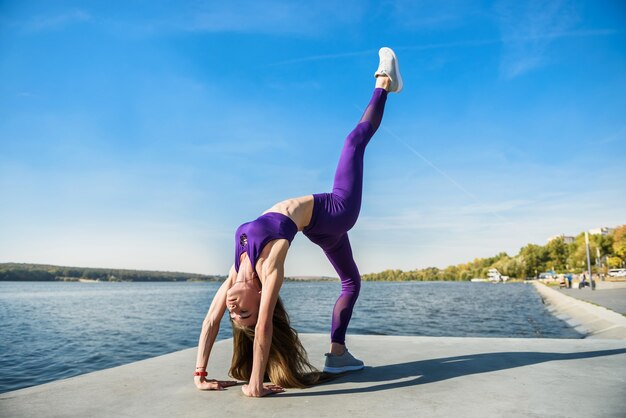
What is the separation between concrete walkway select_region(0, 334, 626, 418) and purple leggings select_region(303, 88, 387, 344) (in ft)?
1.80

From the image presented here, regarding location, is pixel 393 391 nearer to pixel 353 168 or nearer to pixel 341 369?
pixel 341 369

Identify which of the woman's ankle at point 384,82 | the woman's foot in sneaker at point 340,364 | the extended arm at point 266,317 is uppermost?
the woman's ankle at point 384,82

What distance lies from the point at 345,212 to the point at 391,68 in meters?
1.53

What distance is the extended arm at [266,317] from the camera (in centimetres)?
271

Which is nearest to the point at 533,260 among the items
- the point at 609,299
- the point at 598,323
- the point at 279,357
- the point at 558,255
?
the point at 558,255

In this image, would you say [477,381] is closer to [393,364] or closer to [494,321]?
[393,364]

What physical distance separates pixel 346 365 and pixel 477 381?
975 millimetres

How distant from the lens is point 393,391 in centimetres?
280

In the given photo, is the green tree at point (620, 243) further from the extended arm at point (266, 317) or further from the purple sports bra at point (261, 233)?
the extended arm at point (266, 317)

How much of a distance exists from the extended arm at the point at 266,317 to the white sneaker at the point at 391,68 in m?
2.03

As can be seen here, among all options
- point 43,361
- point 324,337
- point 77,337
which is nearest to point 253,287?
point 324,337

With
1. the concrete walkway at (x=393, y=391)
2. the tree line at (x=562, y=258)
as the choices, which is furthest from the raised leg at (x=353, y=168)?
the tree line at (x=562, y=258)

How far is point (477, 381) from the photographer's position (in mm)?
3045

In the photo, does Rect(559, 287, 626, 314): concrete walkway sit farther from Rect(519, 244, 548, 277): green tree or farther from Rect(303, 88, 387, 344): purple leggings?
Rect(519, 244, 548, 277): green tree
